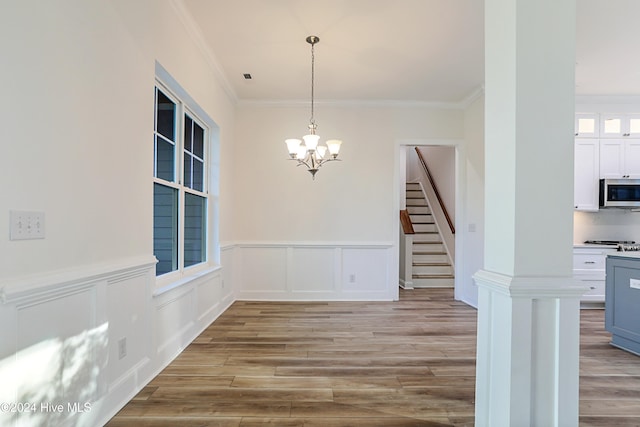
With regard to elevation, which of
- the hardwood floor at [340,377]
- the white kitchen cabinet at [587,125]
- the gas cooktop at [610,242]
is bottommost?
the hardwood floor at [340,377]

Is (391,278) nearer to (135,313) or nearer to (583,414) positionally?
(583,414)

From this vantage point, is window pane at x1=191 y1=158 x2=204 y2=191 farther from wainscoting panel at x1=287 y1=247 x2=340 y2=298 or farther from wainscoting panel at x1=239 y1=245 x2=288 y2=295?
wainscoting panel at x1=287 y1=247 x2=340 y2=298

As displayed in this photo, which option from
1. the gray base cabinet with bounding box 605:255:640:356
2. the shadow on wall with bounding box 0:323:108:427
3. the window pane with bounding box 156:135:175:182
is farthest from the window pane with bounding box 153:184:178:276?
the gray base cabinet with bounding box 605:255:640:356

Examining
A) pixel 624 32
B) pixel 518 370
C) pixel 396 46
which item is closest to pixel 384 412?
pixel 518 370

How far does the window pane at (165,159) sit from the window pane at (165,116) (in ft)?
0.28

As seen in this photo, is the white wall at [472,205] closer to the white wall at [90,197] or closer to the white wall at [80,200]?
the white wall at [90,197]

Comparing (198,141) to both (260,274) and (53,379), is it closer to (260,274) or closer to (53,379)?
(260,274)

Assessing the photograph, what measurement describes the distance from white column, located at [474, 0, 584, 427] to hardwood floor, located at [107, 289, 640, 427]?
2.39 feet

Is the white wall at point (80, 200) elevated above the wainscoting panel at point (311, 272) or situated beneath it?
elevated above

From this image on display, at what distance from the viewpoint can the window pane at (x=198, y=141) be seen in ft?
12.1

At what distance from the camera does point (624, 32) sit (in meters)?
3.02

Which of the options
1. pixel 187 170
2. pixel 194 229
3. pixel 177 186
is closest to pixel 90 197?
pixel 177 186

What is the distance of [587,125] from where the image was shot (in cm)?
460

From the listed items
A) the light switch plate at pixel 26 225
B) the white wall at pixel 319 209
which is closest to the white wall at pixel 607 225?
the white wall at pixel 319 209
